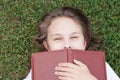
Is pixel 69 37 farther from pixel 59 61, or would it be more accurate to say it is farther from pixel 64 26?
pixel 59 61

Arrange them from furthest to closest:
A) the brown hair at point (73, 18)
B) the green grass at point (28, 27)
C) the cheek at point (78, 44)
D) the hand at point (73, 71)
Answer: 1. the green grass at point (28, 27)
2. the brown hair at point (73, 18)
3. the cheek at point (78, 44)
4. the hand at point (73, 71)

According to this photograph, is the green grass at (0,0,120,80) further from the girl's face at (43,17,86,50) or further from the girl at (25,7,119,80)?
the girl's face at (43,17,86,50)

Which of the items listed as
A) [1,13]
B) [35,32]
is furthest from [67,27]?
[1,13]

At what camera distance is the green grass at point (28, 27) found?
250 centimetres

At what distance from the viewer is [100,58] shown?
1.75 metres

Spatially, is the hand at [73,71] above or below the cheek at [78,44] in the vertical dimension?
below

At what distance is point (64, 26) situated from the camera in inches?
75.8

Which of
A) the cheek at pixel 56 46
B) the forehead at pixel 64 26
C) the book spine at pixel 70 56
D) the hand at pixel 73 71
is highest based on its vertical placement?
the forehead at pixel 64 26

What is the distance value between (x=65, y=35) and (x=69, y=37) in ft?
0.08

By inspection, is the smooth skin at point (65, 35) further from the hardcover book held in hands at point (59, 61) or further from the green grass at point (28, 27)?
the green grass at point (28, 27)

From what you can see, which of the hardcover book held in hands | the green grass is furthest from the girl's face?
the green grass

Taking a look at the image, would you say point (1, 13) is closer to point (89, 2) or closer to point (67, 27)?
point (89, 2)

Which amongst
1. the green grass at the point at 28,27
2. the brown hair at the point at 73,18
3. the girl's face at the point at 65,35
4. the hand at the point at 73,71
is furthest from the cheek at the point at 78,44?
the green grass at the point at 28,27

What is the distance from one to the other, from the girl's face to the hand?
10.2 inches
